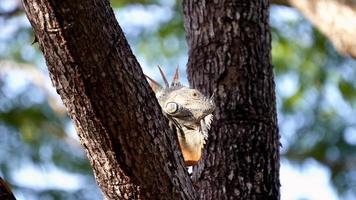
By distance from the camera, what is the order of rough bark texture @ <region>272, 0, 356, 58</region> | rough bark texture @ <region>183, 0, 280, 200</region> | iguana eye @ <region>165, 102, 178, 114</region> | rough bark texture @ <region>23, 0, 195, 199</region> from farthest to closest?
rough bark texture @ <region>272, 0, 356, 58</region>, rough bark texture @ <region>183, 0, 280, 200</region>, iguana eye @ <region>165, 102, 178, 114</region>, rough bark texture @ <region>23, 0, 195, 199</region>

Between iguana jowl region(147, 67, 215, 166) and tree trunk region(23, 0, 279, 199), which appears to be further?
iguana jowl region(147, 67, 215, 166)

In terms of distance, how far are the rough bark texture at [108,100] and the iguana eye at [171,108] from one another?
362mm

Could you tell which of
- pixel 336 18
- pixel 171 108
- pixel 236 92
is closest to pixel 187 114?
pixel 171 108

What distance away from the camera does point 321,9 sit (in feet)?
14.7

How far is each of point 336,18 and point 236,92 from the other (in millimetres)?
1512

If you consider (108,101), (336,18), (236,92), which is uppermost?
(336,18)

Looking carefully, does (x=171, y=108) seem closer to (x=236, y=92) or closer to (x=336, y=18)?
(x=236, y=92)

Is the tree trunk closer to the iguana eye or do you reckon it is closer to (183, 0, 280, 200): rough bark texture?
the iguana eye

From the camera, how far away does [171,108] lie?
249 cm

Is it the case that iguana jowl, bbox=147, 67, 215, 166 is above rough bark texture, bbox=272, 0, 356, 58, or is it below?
below

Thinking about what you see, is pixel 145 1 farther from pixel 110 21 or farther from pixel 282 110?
pixel 110 21

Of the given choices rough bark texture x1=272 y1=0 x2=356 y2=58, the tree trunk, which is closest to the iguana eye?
the tree trunk

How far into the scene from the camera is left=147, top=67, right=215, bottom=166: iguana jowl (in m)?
2.50

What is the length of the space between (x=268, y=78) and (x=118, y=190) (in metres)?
1.10
